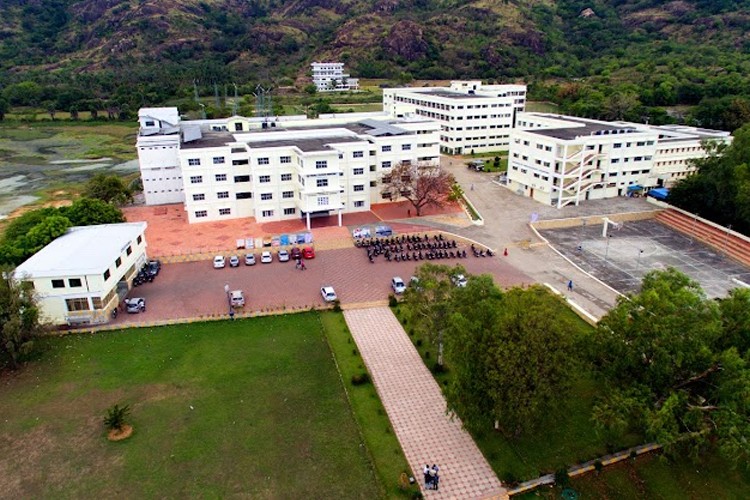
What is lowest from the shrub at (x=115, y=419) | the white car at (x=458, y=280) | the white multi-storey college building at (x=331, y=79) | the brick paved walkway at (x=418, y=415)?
the brick paved walkway at (x=418, y=415)

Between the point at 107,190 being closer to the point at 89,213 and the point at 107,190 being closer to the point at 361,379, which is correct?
the point at 89,213

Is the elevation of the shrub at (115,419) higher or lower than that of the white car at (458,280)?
lower

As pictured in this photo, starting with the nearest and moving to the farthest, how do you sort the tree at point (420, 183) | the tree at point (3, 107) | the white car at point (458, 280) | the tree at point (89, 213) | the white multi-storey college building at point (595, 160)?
the white car at point (458, 280), the tree at point (89, 213), the tree at point (420, 183), the white multi-storey college building at point (595, 160), the tree at point (3, 107)

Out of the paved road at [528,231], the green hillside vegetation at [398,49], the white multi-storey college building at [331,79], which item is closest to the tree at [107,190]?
the paved road at [528,231]

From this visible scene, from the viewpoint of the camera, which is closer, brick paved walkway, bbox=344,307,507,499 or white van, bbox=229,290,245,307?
brick paved walkway, bbox=344,307,507,499

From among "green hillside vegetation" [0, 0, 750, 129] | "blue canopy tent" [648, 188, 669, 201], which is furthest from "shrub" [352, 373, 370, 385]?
"green hillside vegetation" [0, 0, 750, 129]

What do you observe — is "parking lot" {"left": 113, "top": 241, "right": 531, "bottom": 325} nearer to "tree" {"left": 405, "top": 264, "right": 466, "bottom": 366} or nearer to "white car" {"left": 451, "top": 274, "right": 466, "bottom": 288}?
"tree" {"left": 405, "top": 264, "right": 466, "bottom": 366}

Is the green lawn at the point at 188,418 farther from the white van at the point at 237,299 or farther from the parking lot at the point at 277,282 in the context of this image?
the parking lot at the point at 277,282
